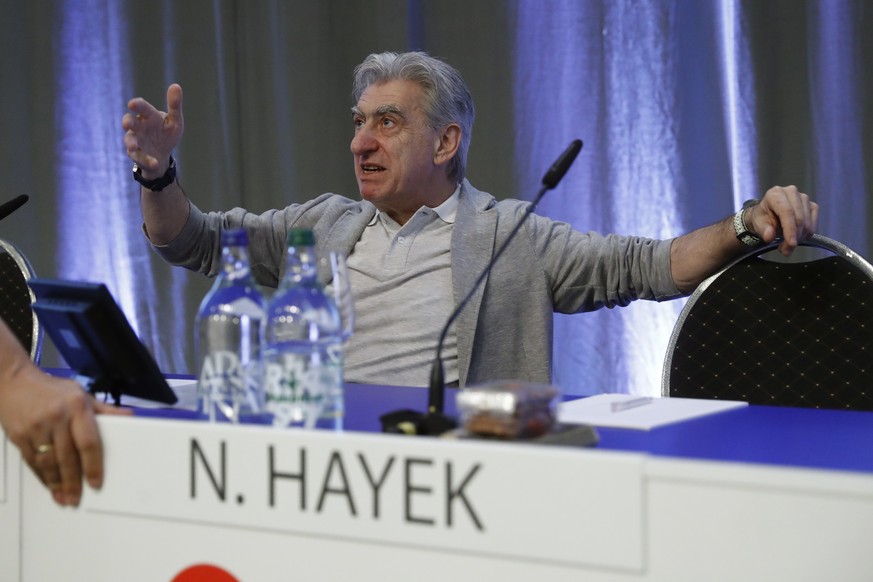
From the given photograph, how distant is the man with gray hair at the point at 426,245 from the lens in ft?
6.31

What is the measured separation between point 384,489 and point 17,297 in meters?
1.62

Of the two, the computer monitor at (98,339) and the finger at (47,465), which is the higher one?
the computer monitor at (98,339)

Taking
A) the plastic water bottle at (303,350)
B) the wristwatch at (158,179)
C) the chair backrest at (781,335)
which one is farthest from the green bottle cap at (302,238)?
the wristwatch at (158,179)

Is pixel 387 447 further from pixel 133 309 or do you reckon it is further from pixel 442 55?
pixel 133 309

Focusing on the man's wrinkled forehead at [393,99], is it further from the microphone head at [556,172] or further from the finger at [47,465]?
the finger at [47,465]

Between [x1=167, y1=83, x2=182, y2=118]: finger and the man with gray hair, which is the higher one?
[x1=167, y1=83, x2=182, y2=118]: finger

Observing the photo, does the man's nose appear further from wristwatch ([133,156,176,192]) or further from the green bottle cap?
the green bottle cap

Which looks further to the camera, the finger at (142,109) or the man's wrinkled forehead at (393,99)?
the man's wrinkled forehead at (393,99)

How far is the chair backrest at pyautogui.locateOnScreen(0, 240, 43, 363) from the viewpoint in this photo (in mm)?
2125

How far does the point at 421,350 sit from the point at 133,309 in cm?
184

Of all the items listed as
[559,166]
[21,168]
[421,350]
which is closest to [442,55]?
[421,350]

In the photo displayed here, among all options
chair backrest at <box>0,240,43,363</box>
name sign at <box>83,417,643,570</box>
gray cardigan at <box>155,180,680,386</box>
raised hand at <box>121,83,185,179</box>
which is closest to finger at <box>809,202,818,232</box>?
gray cardigan at <box>155,180,680,386</box>

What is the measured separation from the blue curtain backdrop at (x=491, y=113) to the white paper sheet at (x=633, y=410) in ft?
5.13

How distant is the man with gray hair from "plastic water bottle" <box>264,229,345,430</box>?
91 centimetres
